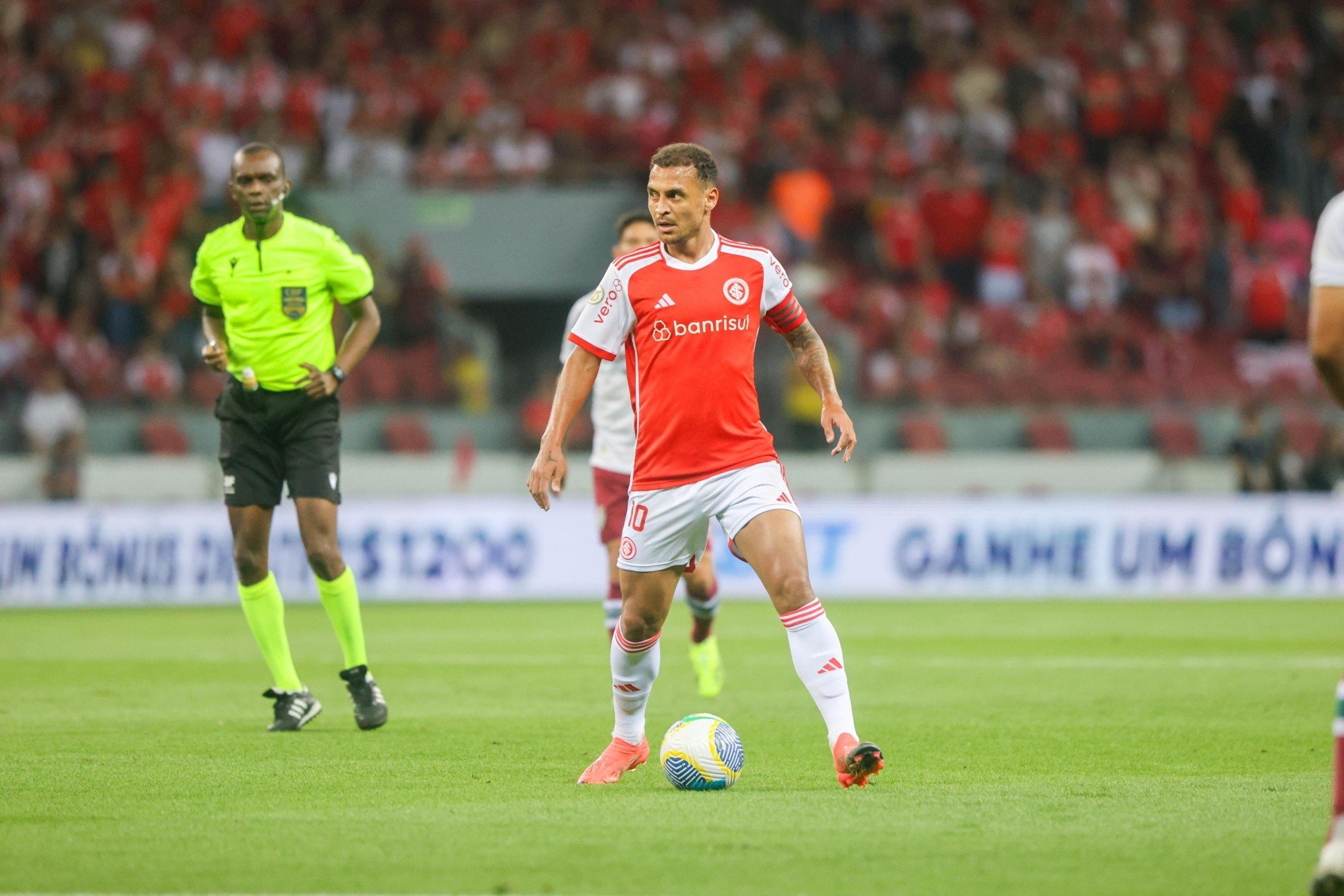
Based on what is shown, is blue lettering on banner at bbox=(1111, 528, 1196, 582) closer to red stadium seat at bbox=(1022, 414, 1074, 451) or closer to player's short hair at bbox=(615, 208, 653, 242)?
red stadium seat at bbox=(1022, 414, 1074, 451)

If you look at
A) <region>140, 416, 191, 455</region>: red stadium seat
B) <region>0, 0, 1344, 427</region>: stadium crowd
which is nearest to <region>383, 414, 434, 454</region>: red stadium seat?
<region>0, 0, 1344, 427</region>: stadium crowd

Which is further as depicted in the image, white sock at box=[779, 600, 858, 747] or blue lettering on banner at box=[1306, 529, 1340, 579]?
blue lettering on banner at box=[1306, 529, 1340, 579]

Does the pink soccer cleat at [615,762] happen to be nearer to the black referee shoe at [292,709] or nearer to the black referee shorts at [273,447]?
the black referee shoe at [292,709]

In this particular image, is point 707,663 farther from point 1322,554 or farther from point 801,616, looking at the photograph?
point 1322,554

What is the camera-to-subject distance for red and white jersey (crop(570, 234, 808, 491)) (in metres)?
6.11

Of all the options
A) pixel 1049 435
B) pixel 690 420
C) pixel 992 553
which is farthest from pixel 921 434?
pixel 690 420

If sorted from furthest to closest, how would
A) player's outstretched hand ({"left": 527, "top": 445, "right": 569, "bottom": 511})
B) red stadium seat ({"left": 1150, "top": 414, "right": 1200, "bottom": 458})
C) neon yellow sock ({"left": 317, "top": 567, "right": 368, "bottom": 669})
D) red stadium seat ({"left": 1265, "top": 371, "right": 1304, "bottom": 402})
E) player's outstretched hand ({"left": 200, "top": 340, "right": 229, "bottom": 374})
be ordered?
→ 1. red stadium seat ({"left": 1265, "top": 371, "right": 1304, "bottom": 402})
2. red stadium seat ({"left": 1150, "top": 414, "right": 1200, "bottom": 458})
3. neon yellow sock ({"left": 317, "top": 567, "right": 368, "bottom": 669})
4. player's outstretched hand ({"left": 200, "top": 340, "right": 229, "bottom": 374})
5. player's outstretched hand ({"left": 527, "top": 445, "right": 569, "bottom": 511})

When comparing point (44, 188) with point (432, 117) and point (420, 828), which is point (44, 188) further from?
point (420, 828)

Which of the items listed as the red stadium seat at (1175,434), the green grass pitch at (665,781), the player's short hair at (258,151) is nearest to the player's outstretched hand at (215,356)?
the player's short hair at (258,151)

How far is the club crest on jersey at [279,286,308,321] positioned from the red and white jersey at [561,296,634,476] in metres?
1.72

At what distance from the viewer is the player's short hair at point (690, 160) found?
610 cm

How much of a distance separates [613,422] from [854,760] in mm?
4091

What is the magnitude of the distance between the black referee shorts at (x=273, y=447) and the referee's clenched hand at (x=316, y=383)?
61 mm

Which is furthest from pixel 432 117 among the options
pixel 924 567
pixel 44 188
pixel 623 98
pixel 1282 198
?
pixel 1282 198
